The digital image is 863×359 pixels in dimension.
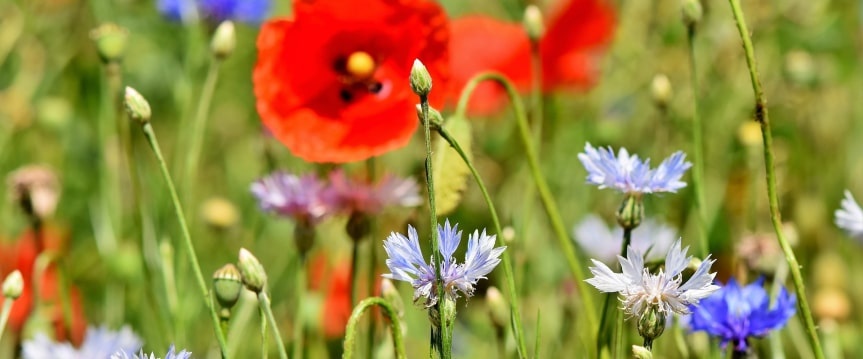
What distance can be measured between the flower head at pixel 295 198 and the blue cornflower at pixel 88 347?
19cm

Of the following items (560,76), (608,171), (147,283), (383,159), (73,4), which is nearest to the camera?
(608,171)

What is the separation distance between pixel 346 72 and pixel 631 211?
17.8 inches

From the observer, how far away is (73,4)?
2.20 meters

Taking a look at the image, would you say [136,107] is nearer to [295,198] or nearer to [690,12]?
[295,198]

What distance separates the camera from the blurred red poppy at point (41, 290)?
1325 millimetres

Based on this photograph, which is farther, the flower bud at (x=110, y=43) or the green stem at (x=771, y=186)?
the flower bud at (x=110, y=43)

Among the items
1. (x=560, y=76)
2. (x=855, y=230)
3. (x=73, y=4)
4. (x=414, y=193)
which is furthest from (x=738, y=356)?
(x=73, y=4)

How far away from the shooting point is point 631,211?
0.89m

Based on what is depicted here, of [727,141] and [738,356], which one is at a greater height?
[727,141]

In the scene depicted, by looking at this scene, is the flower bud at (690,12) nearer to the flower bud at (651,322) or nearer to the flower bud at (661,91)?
the flower bud at (661,91)

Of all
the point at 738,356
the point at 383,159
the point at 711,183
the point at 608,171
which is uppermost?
the point at 383,159

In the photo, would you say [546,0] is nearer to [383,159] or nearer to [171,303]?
[383,159]

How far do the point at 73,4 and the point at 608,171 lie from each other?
1.57m

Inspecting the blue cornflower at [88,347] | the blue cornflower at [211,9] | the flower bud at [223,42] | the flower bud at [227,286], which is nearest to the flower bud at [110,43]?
the flower bud at [223,42]
